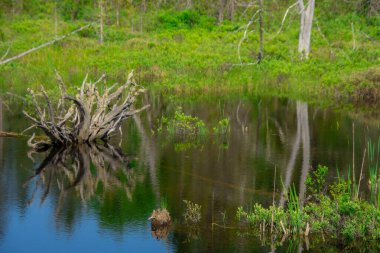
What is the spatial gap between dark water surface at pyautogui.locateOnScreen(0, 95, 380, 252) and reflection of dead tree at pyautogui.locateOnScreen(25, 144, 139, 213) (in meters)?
0.02

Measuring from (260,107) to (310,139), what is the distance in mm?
4706

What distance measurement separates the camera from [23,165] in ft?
49.8

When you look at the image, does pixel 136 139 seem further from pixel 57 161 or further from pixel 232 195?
pixel 232 195

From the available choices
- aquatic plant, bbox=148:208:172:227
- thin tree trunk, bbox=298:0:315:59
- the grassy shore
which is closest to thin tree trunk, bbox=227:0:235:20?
the grassy shore

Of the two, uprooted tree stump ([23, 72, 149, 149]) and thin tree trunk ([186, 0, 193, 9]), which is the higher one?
thin tree trunk ([186, 0, 193, 9])

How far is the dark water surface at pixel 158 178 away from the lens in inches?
434

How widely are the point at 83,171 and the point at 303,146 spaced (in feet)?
18.9

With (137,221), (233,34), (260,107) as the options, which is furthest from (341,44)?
(137,221)

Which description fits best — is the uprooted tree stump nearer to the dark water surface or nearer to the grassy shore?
the dark water surface

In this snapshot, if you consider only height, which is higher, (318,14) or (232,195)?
Answer: (318,14)

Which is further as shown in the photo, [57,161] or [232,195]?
Result: [57,161]

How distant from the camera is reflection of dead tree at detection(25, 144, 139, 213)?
1373cm

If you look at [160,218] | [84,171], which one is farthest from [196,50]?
[160,218]

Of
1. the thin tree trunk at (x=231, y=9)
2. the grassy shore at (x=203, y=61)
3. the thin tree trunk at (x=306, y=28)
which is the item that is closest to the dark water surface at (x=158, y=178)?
the grassy shore at (x=203, y=61)
